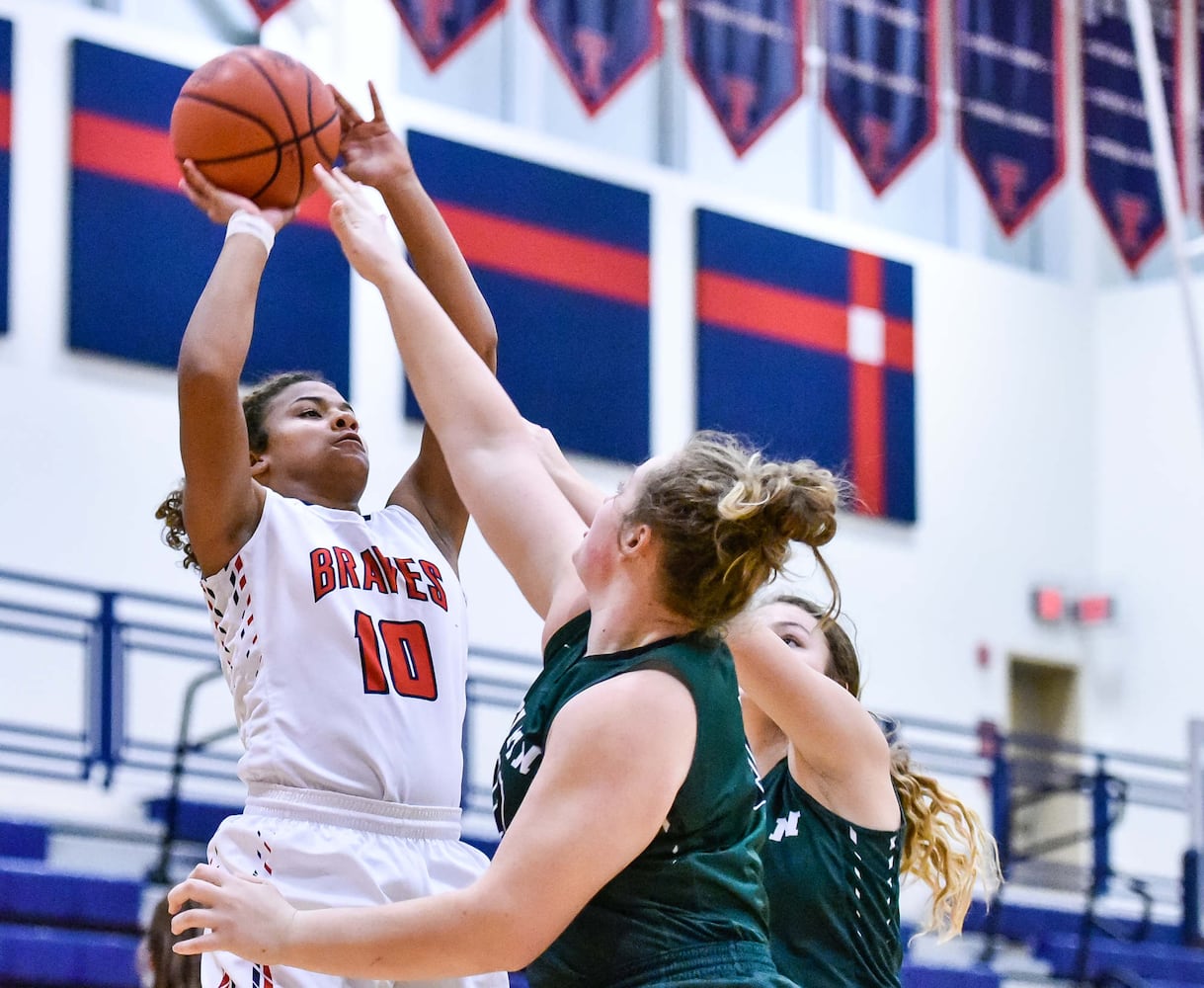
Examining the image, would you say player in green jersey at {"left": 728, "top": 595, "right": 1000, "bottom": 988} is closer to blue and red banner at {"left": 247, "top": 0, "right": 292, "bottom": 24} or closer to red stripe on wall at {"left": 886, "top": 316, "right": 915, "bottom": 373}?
blue and red banner at {"left": 247, "top": 0, "right": 292, "bottom": 24}

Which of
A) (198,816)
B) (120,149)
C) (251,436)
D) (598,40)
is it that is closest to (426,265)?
(251,436)

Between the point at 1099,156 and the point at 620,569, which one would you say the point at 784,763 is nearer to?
the point at 620,569

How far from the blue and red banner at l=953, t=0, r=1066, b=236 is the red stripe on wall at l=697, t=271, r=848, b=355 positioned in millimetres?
1381

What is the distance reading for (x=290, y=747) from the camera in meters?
3.28

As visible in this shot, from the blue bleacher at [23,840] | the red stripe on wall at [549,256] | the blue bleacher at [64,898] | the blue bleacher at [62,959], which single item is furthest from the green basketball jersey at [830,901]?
the red stripe on wall at [549,256]

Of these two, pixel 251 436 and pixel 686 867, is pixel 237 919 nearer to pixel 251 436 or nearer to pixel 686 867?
pixel 686 867

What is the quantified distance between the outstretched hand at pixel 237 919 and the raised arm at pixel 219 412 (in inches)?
39.1

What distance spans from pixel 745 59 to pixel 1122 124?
3438 mm

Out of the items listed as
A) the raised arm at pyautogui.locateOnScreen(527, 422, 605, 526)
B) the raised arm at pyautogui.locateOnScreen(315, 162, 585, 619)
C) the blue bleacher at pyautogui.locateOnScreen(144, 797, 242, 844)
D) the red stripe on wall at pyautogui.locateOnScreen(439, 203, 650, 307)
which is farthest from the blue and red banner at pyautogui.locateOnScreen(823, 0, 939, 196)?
the raised arm at pyautogui.locateOnScreen(315, 162, 585, 619)

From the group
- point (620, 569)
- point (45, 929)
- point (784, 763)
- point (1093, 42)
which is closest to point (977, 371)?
point (1093, 42)

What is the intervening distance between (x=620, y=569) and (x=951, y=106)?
10964 mm

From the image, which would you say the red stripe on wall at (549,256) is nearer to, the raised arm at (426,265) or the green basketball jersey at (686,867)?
the raised arm at (426,265)

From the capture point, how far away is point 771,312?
11.9 meters

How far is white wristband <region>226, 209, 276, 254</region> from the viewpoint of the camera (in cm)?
337
